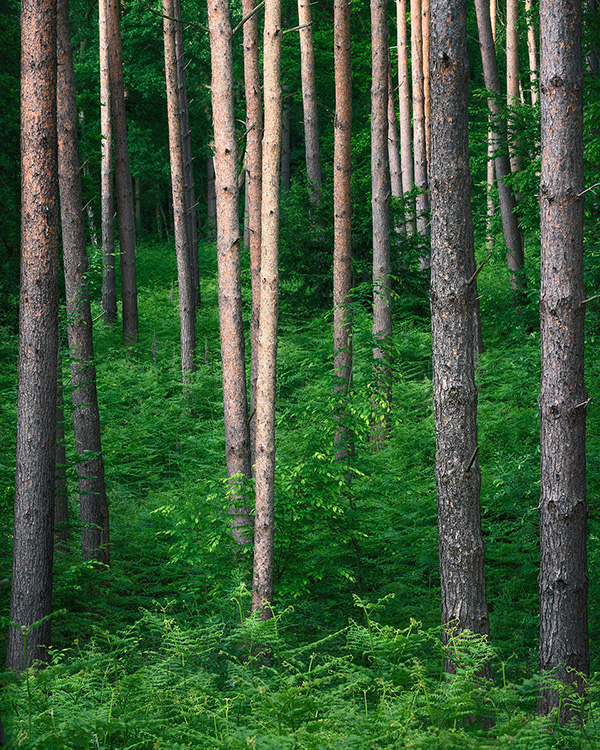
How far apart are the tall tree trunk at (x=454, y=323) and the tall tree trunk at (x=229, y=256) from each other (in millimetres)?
2785

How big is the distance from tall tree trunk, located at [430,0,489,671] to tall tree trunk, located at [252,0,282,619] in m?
1.83

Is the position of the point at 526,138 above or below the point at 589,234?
above

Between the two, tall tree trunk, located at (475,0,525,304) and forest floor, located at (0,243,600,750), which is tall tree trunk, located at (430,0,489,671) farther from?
tall tree trunk, located at (475,0,525,304)

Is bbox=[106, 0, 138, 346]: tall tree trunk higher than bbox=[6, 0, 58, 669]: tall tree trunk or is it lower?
higher

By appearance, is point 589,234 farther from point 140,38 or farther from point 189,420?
point 140,38

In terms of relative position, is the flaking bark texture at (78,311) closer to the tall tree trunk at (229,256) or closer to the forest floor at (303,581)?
the forest floor at (303,581)

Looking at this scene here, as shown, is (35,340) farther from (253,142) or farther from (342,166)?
(342,166)

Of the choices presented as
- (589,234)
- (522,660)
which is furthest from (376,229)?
(522,660)

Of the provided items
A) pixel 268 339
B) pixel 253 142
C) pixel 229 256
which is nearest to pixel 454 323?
pixel 268 339

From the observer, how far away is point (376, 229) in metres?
12.8

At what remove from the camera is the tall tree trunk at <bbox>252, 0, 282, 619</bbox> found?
22.6 ft

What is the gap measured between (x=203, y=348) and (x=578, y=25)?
1322cm

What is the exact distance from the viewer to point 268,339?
23.2 feet

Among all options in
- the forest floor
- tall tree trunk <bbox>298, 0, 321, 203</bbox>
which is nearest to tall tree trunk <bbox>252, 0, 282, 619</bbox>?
the forest floor
